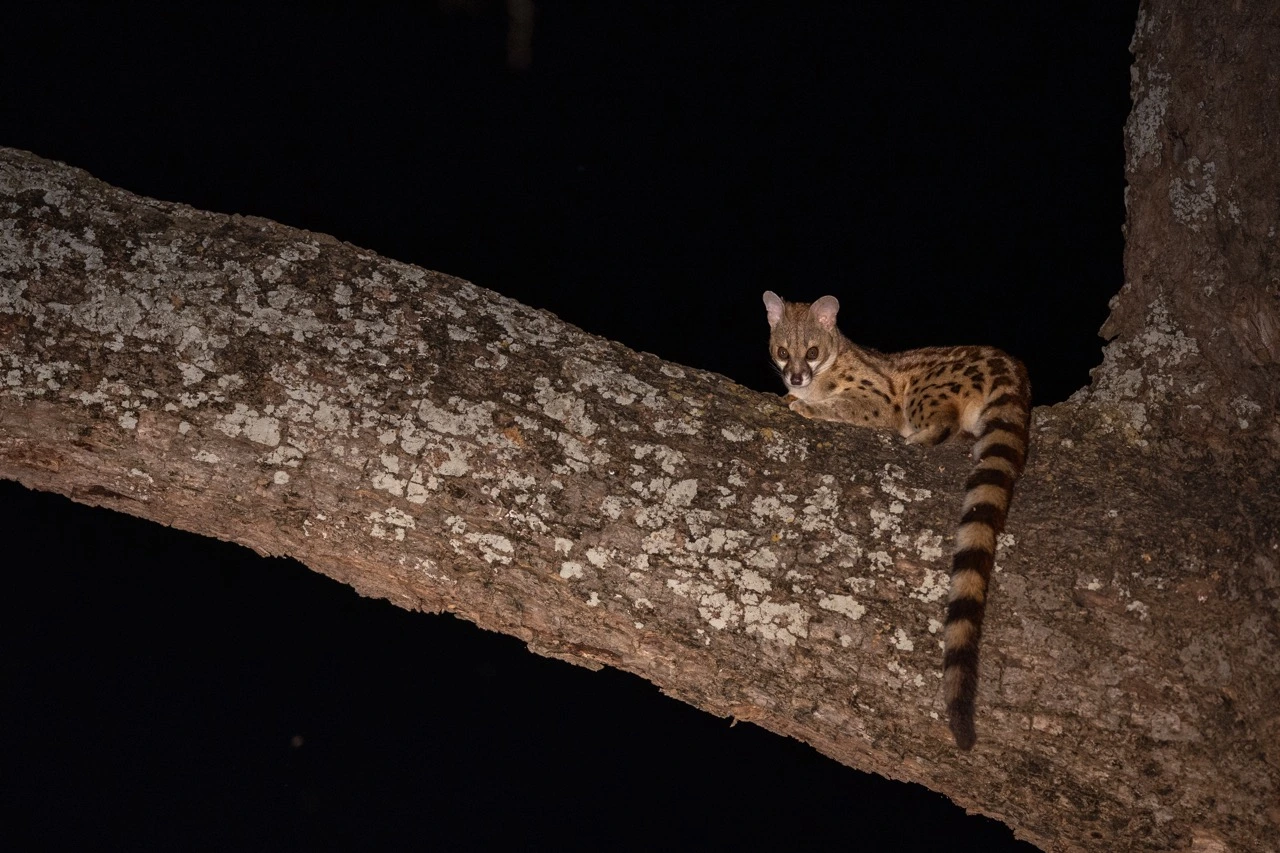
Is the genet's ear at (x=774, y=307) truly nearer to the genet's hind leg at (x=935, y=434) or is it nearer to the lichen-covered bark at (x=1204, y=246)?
the genet's hind leg at (x=935, y=434)

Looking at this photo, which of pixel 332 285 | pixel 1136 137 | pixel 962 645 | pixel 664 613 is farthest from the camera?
pixel 1136 137

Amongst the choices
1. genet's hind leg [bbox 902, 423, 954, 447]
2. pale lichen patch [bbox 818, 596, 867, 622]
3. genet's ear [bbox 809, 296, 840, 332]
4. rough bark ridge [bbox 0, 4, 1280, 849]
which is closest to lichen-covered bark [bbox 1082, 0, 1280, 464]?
rough bark ridge [bbox 0, 4, 1280, 849]

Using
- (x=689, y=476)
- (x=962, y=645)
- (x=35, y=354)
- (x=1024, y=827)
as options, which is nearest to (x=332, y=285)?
(x=35, y=354)

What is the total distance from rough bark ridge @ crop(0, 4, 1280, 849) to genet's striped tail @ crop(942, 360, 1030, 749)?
1.9 inches

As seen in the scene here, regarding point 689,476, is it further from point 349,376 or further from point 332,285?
point 332,285

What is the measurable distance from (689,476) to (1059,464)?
Answer: 97cm

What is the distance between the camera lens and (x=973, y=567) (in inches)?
90.5

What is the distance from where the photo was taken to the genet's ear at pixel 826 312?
4547 mm

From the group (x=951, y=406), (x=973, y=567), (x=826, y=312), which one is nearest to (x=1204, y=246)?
(x=951, y=406)

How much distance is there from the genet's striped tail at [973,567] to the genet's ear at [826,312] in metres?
1.95

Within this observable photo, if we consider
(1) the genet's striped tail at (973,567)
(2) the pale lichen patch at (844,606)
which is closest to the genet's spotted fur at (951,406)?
(1) the genet's striped tail at (973,567)

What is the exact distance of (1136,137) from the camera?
2.94m

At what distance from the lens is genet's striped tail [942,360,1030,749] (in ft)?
7.24

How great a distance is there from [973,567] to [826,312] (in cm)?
243
